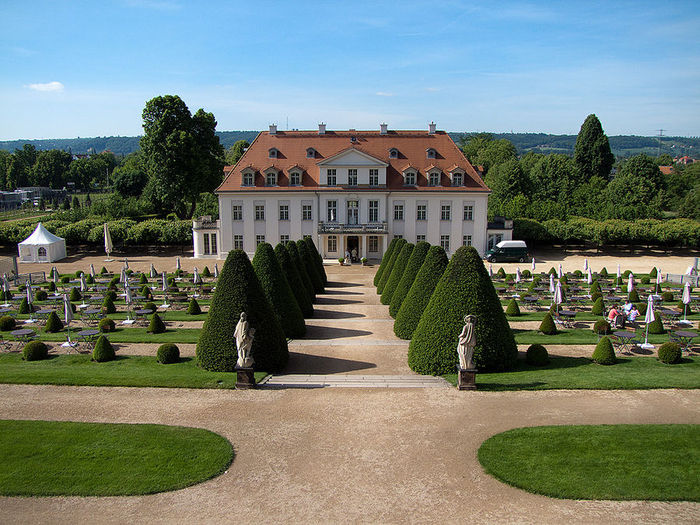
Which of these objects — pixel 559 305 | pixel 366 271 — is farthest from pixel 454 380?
pixel 366 271

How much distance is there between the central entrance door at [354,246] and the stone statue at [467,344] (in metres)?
37.1

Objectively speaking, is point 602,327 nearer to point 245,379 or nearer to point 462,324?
point 462,324

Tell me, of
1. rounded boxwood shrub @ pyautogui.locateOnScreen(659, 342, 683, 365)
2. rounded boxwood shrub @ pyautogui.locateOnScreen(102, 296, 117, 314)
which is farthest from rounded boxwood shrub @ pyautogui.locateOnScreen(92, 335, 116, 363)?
rounded boxwood shrub @ pyautogui.locateOnScreen(659, 342, 683, 365)

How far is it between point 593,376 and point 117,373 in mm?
15256

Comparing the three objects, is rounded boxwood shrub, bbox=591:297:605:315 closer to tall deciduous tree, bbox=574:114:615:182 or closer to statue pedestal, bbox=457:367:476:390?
statue pedestal, bbox=457:367:476:390

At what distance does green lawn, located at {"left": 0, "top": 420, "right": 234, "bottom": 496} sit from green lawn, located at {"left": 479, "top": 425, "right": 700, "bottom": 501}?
6.11m

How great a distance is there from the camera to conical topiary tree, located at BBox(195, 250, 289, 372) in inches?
683

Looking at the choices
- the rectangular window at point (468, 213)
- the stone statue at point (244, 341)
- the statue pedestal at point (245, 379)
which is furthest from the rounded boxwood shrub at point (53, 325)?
the rectangular window at point (468, 213)

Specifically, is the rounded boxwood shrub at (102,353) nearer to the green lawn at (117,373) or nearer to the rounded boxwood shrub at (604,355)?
the green lawn at (117,373)

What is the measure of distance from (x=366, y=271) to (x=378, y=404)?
109ft

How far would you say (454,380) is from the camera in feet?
54.1

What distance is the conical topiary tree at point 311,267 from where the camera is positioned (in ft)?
110

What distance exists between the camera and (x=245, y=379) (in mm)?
15859

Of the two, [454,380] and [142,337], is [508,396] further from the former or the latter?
[142,337]
